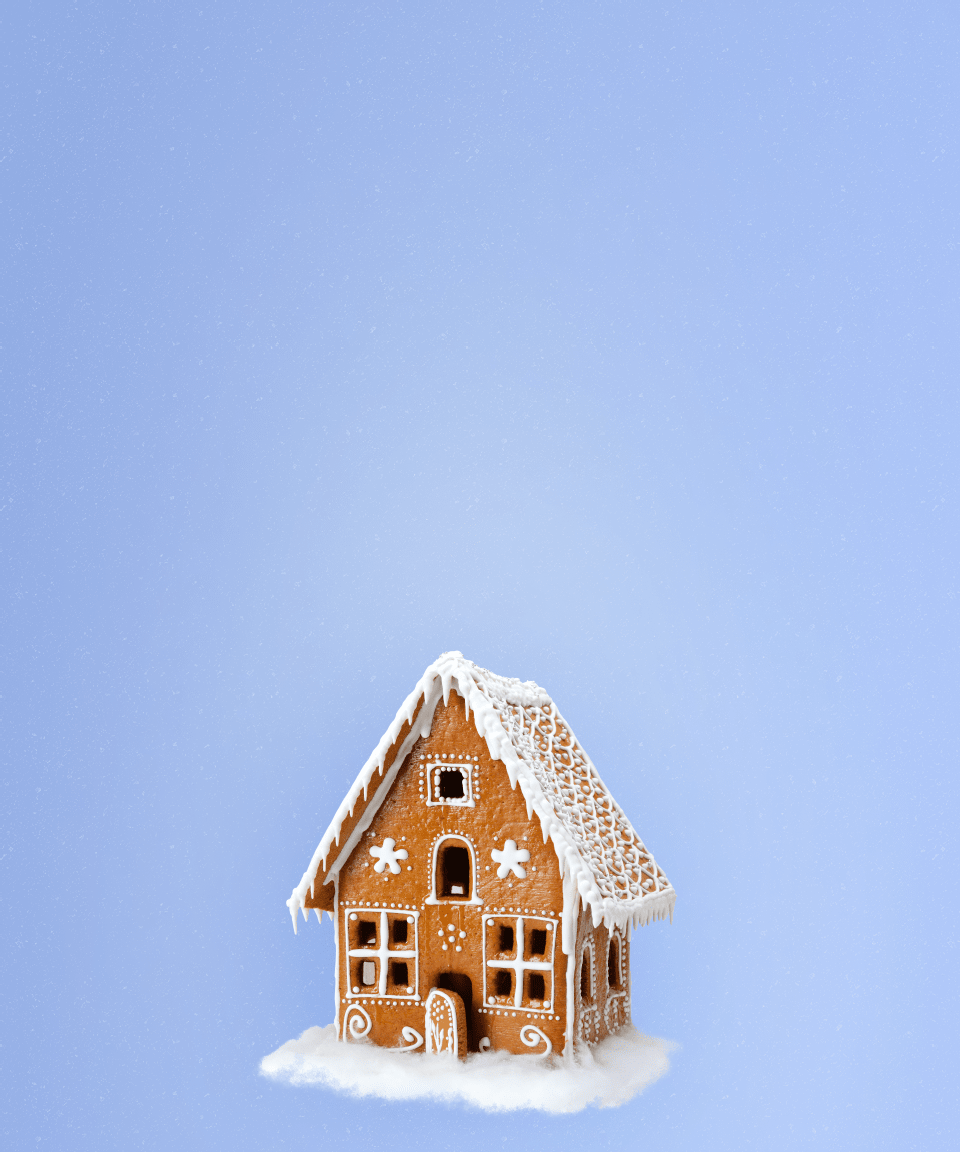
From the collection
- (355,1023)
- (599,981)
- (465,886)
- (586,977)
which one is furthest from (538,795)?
(355,1023)

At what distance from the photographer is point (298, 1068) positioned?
9383 mm

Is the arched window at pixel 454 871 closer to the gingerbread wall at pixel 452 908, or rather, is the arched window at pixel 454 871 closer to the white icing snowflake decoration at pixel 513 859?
the gingerbread wall at pixel 452 908

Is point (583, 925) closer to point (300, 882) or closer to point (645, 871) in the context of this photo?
point (645, 871)

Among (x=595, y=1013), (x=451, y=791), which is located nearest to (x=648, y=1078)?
(x=595, y=1013)

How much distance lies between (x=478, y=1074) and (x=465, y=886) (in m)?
1.00

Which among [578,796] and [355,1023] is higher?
[578,796]

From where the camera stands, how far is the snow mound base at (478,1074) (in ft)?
29.2

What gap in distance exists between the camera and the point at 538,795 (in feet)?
29.9

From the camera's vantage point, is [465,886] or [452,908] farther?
[465,886]

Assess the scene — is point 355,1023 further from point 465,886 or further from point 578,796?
point 578,796

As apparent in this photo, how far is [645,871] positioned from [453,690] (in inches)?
60.6

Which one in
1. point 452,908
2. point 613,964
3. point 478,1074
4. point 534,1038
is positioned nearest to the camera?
point 478,1074

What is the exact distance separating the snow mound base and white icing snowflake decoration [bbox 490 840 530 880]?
3.13 feet

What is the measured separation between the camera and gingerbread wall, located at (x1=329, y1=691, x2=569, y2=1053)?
363 inches
